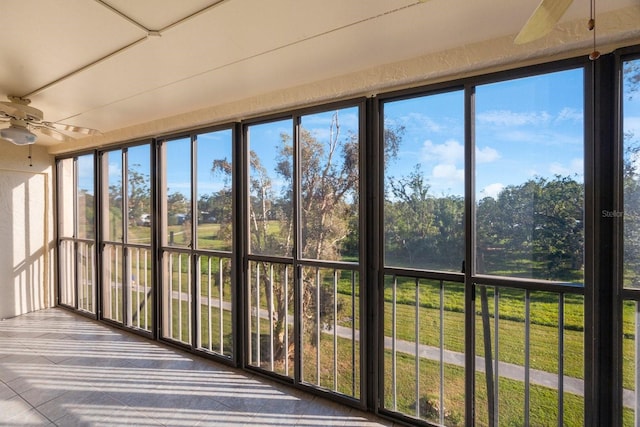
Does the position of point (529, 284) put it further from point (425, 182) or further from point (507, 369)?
point (425, 182)

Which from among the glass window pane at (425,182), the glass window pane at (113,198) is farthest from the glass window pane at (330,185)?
the glass window pane at (113,198)

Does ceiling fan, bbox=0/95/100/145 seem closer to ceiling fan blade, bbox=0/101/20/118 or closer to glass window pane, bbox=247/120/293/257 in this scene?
ceiling fan blade, bbox=0/101/20/118

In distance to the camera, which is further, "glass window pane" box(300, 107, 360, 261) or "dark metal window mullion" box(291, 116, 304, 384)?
"dark metal window mullion" box(291, 116, 304, 384)

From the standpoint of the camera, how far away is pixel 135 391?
2652mm

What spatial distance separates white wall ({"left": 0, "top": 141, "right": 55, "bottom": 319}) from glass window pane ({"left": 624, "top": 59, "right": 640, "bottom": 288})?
6.43 meters

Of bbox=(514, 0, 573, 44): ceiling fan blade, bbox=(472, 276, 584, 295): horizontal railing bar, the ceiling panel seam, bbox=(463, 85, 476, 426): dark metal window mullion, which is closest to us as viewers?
bbox=(514, 0, 573, 44): ceiling fan blade

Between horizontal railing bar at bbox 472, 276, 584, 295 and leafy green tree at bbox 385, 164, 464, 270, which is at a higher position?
leafy green tree at bbox 385, 164, 464, 270

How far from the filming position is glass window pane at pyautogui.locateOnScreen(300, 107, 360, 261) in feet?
8.38

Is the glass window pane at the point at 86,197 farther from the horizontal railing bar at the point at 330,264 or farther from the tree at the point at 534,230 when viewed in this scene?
the tree at the point at 534,230

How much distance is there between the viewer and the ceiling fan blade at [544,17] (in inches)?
40.1

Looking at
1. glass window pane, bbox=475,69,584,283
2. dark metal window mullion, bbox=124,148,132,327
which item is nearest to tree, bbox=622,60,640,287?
glass window pane, bbox=475,69,584,283

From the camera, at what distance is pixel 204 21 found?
5.62 ft

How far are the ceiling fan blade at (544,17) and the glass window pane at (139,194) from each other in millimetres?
3784

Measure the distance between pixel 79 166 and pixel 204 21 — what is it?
Result: 416 centimetres
